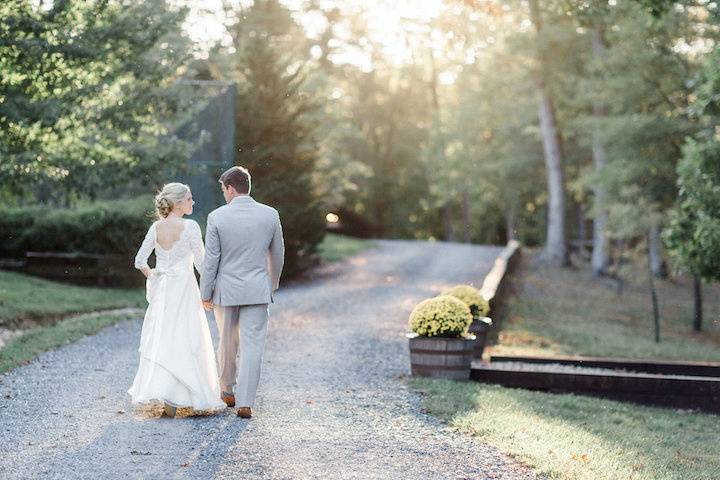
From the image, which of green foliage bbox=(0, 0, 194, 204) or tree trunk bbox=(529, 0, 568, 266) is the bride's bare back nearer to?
green foliage bbox=(0, 0, 194, 204)

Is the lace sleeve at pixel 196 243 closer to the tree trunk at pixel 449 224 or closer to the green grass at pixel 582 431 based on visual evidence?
the green grass at pixel 582 431

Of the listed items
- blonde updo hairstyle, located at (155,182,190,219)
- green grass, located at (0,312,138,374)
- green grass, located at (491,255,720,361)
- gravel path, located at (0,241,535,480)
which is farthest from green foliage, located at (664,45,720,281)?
green grass, located at (0,312,138,374)

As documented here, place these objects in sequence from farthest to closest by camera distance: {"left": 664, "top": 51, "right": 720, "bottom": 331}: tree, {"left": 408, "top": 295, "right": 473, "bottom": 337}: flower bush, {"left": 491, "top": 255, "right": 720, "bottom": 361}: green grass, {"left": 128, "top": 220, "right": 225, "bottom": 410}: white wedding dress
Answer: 1. {"left": 491, "top": 255, "right": 720, "bottom": 361}: green grass
2. {"left": 664, "top": 51, "right": 720, "bottom": 331}: tree
3. {"left": 408, "top": 295, "right": 473, "bottom": 337}: flower bush
4. {"left": 128, "top": 220, "right": 225, "bottom": 410}: white wedding dress

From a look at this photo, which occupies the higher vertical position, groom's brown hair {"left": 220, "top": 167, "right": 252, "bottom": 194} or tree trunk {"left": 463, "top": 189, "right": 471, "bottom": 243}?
groom's brown hair {"left": 220, "top": 167, "right": 252, "bottom": 194}

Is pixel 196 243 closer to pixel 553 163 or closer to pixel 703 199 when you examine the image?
pixel 703 199

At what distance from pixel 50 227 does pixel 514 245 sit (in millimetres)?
17192

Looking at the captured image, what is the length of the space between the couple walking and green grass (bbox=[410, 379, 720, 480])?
6.81 ft

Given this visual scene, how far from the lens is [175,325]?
8258mm

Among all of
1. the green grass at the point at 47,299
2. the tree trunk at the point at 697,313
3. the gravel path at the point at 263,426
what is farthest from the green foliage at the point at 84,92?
the tree trunk at the point at 697,313

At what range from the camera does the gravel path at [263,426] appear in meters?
6.80

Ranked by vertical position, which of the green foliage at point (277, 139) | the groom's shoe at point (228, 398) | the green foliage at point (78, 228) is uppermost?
the green foliage at point (277, 139)

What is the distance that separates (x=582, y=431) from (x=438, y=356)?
2298mm

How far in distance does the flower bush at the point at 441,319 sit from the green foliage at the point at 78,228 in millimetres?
10455

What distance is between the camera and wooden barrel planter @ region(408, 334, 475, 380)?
10883 mm
